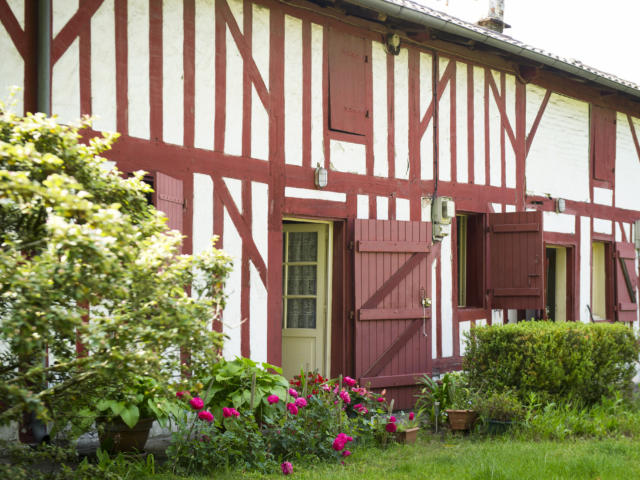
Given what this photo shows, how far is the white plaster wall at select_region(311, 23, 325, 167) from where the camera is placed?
26.5 ft

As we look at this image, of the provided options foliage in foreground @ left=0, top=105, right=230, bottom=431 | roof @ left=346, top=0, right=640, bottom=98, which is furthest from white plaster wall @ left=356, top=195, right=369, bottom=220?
foliage in foreground @ left=0, top=105, right=230, bottom=431

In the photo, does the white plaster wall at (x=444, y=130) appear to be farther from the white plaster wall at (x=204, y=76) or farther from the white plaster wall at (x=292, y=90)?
the white plaster wall at (x=204, y=76)

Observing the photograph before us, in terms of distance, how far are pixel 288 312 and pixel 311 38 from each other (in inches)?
112

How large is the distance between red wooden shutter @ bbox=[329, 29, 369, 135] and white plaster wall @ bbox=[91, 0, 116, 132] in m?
2.46

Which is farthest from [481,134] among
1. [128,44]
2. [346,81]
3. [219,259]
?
[219,259]

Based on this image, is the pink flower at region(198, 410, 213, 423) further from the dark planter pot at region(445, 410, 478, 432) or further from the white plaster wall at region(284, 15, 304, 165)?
the white plaster wall at region(284, 15, 304, 165)

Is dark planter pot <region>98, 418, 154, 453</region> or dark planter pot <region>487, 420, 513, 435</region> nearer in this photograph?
dark planter pot <region>98, 418, 154, 453</region>

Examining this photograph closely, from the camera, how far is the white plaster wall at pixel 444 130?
941cm

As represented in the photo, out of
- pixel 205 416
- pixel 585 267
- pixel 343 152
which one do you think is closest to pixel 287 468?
pixel 205 416

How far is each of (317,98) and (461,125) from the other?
2.30 m

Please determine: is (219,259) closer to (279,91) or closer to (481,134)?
(279,91)

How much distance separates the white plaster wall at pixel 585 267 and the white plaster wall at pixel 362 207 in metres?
4.37

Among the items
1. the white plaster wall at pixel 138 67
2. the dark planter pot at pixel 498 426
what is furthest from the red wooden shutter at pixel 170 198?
the dark planter pot at pixel 498 426

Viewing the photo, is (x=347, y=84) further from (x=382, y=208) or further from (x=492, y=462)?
(x=492, y=462)
